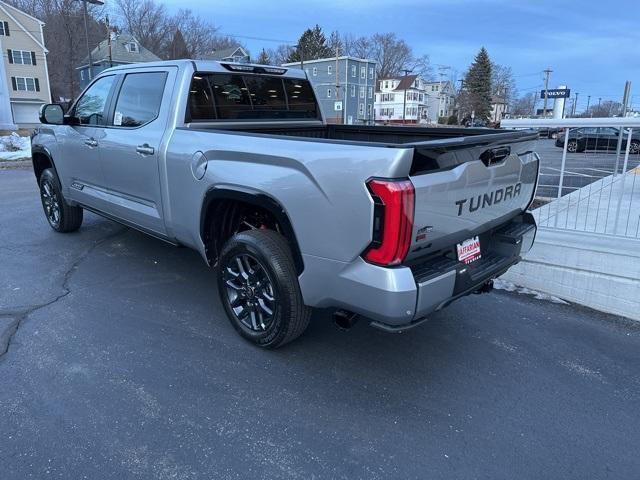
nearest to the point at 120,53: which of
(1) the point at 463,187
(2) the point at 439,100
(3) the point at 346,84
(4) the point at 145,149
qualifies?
(3) the point at 346,84

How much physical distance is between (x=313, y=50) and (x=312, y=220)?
94392 mm

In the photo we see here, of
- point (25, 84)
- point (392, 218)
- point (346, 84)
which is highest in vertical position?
point (346, 84)

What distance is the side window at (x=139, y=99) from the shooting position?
4.16m

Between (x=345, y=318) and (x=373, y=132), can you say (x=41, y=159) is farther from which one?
(x=345, y=318)

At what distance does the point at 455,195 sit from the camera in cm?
270

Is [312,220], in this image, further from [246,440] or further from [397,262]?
[246,440]

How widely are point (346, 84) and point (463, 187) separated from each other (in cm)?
6273

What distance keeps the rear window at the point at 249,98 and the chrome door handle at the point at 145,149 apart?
0.43 metres

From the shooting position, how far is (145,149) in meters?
4.03

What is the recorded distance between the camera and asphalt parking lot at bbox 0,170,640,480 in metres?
2.43

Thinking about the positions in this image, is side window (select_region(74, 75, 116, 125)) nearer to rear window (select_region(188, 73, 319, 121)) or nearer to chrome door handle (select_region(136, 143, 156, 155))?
chrome door handle (select_region(136, 143, 156, 155))

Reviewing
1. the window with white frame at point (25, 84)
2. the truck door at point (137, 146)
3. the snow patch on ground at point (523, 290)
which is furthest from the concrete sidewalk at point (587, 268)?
the window with white frame at point (25, 84)

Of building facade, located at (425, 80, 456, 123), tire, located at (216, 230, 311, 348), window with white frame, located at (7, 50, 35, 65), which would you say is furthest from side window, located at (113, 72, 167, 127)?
building facade, located at (425, 80, 456, 123)

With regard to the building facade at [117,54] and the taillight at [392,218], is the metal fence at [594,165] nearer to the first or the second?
the taillight at [392,218]
